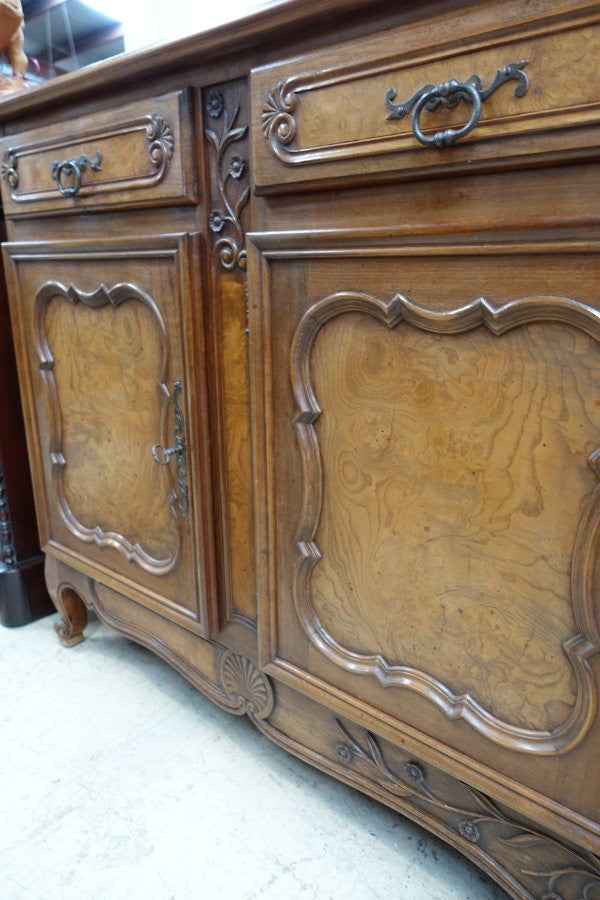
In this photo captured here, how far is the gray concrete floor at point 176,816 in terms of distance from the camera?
2.24ft

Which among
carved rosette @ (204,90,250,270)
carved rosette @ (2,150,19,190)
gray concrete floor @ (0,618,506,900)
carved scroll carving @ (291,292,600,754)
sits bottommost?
gray concrete floor @ (0,618,506,900)

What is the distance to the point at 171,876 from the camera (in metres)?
0.69

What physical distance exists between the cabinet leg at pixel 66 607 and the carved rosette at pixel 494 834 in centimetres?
65

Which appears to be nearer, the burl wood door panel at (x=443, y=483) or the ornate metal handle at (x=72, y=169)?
the burl wood door panel at (x=443, y=483)

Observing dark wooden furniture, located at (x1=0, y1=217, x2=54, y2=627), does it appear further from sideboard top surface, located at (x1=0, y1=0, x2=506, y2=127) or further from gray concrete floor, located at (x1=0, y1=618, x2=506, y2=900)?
sideboard top surface, located at (x1=0, y1=0, x2=506, y2=127)

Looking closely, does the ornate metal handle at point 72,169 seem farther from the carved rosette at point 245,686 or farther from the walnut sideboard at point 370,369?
the carved rosette at point 245,686

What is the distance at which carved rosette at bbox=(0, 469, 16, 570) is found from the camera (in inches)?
44.3

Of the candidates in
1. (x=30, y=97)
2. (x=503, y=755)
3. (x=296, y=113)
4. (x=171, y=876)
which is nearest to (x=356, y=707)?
(x=503, y=755)

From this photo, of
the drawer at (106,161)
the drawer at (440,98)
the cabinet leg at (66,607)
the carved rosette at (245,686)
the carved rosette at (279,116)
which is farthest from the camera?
the cabinet leg at (66,607)

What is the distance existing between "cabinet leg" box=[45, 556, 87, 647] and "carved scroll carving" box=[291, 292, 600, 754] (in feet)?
2.00

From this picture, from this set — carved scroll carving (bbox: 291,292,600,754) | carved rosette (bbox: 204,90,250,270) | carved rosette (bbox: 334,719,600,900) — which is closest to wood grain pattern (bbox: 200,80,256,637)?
carved rosette (bbox: 204,90,250,270)

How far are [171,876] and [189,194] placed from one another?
31.3 inches

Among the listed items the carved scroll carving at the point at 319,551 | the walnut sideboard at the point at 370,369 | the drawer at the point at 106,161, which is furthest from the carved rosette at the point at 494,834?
the drawer at the point at 106,161

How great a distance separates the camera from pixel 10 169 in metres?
0.85
